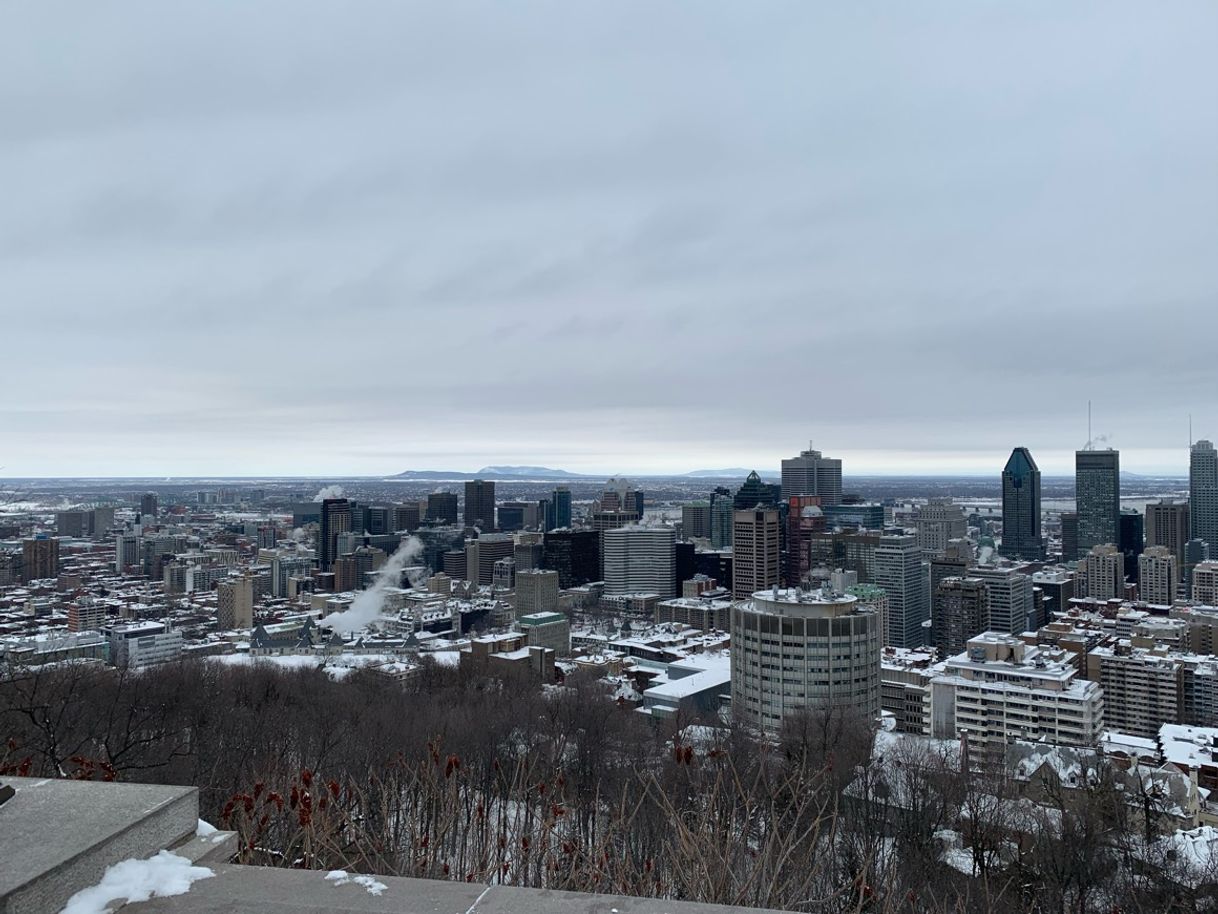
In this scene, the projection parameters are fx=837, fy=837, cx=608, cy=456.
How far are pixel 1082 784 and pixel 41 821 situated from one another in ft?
42.3

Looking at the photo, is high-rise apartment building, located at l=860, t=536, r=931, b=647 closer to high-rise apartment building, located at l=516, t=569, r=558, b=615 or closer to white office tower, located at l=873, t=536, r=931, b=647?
white office tower, located at l=873, t=536, r=931, b=647

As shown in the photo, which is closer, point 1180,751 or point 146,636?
point 1180,751

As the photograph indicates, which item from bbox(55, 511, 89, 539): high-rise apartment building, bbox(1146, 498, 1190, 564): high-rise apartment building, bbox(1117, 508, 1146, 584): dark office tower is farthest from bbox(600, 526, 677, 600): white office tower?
bbox(55, 511, 89, 539): high-rise apartment building

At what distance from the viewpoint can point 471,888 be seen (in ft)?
6.45

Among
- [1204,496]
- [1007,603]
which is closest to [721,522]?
[1007,603]

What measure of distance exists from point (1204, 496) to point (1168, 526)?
39.5 feet

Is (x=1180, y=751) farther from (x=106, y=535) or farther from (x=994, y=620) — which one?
(x=106, y=535)

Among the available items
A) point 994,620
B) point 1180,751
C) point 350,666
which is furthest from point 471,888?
point 994,620

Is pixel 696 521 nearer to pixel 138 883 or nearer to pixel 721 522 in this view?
pixel 721 522

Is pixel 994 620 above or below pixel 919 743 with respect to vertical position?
below

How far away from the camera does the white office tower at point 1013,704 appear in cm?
2327

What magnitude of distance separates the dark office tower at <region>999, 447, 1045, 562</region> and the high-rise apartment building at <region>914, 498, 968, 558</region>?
4.61 metres

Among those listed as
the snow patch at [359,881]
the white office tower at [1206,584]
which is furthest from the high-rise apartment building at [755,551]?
the snow patch at [359,881]

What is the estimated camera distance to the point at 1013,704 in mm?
24000
